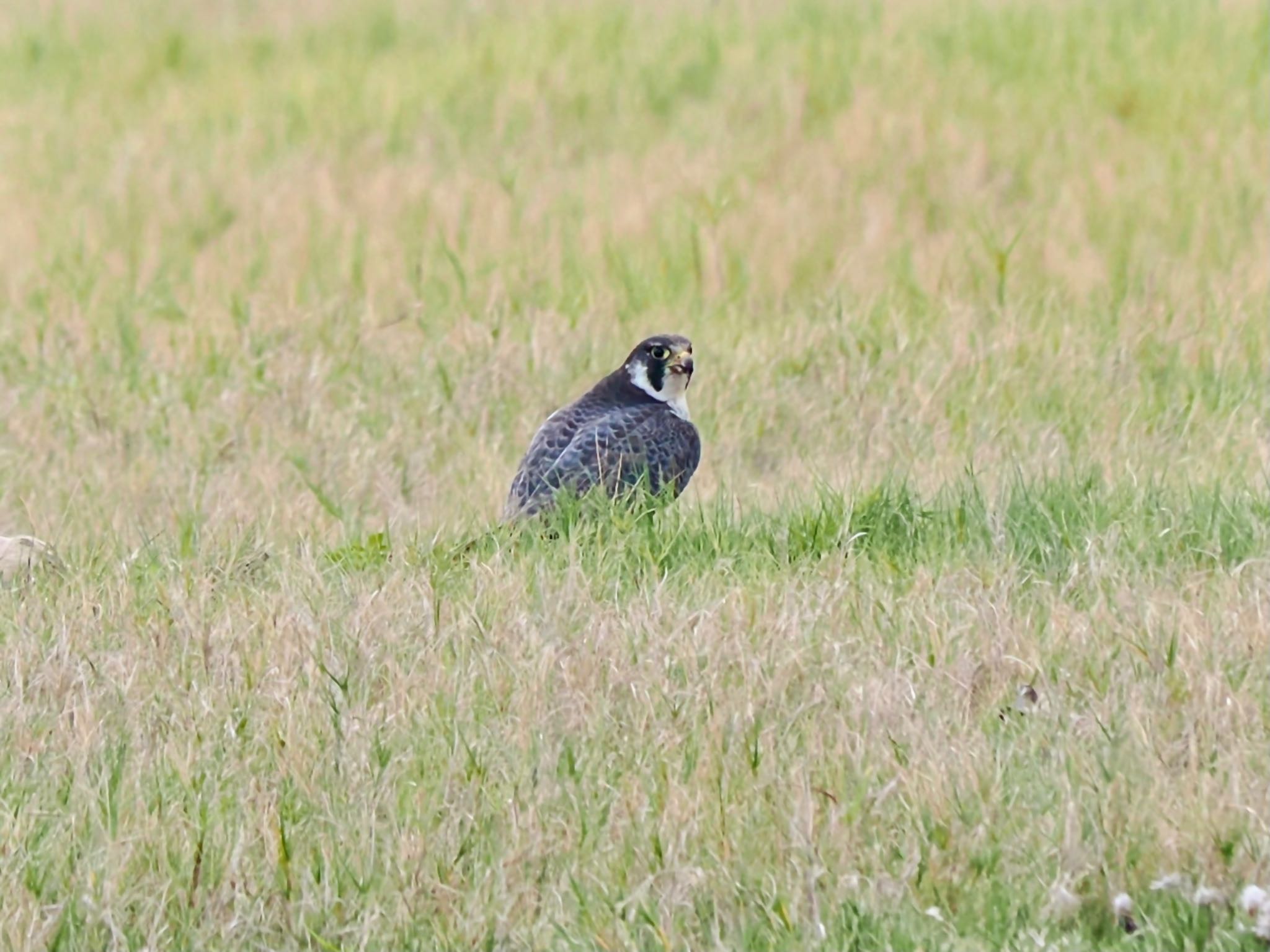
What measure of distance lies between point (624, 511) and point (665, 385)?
0.84m

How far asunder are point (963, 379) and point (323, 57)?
22.4ft

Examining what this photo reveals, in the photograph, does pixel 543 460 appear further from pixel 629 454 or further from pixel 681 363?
pixel 681 363

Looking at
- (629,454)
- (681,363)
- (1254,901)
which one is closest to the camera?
(1254,901)

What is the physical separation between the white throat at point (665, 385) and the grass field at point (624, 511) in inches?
18.6

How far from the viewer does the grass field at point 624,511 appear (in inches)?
150

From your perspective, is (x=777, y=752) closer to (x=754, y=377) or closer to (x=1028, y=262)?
(x=754, y=377)

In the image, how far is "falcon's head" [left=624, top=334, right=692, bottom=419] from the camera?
21.5 ft

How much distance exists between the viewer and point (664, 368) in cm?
660

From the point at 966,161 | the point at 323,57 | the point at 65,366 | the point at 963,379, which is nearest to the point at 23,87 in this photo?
the point at 323,57

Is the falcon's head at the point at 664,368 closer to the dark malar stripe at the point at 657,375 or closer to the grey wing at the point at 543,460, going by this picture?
Answer: the dark malar stripe at the point at 657,375

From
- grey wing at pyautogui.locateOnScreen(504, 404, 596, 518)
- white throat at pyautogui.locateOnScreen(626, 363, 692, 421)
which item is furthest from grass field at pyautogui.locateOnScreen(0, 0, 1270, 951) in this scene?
white throat at pyautogui.locateOnScreen(626, 363, 692, 421)

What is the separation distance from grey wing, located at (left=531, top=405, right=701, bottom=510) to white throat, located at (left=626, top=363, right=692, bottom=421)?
8.1 inches

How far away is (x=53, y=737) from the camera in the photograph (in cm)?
439

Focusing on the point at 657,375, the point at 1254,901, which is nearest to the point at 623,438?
the point at 657,375
